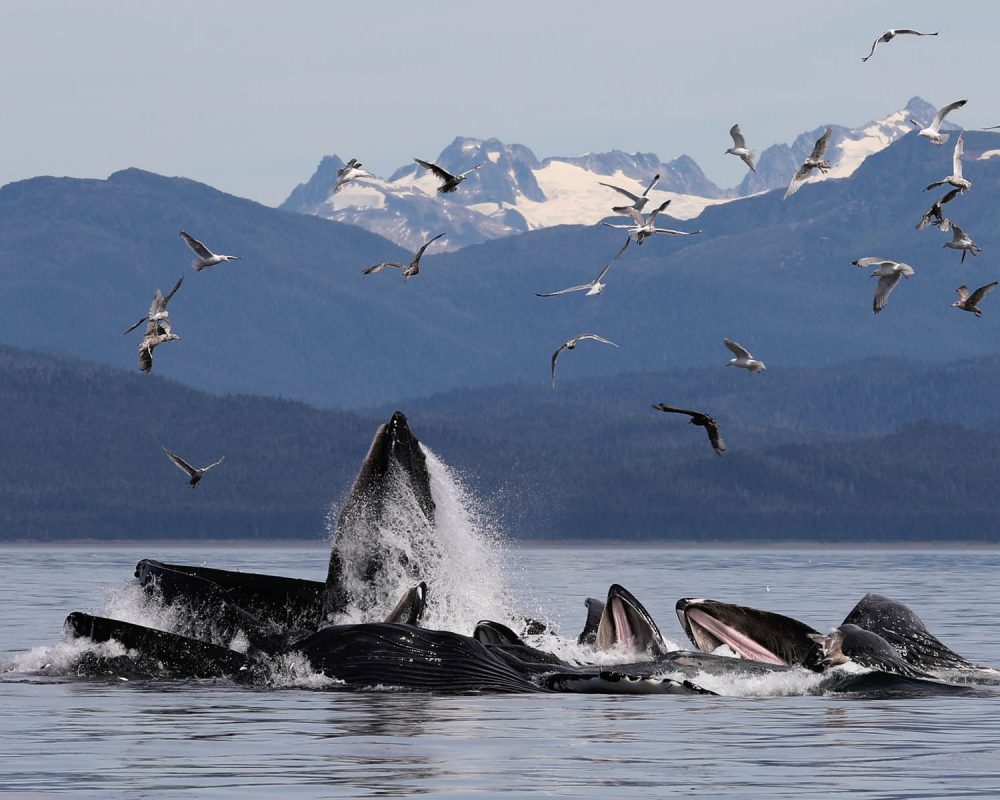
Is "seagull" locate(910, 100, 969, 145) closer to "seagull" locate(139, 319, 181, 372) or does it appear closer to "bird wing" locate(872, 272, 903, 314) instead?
"bird wing" locate(872, 272, 903, 314)

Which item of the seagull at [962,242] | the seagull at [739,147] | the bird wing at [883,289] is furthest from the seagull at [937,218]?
the seagull at [739,147]

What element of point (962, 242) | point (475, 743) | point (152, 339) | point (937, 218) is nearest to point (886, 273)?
point (937, 218)

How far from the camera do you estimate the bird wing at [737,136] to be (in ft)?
165

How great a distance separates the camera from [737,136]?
50750 millimetres

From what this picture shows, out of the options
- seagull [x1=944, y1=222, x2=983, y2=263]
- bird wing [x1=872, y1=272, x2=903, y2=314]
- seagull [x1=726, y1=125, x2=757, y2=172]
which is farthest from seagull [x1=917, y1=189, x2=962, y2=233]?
seagull [x1=726, y1=125, x2=757, y2=172]

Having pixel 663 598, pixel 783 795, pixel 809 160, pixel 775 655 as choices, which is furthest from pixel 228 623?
pixel 663 598

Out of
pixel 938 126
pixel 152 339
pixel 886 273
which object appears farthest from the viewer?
pixel 938 126

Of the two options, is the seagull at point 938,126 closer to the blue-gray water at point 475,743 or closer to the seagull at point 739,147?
the seagull at point 739,147

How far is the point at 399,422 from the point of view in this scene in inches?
1097

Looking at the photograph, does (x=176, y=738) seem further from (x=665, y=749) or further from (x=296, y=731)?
(x=665, y=749)

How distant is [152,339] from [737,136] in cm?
1829

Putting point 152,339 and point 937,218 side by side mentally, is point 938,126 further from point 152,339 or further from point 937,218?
point 152,339

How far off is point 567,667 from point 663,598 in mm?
45686

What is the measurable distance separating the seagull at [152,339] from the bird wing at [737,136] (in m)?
16.6
